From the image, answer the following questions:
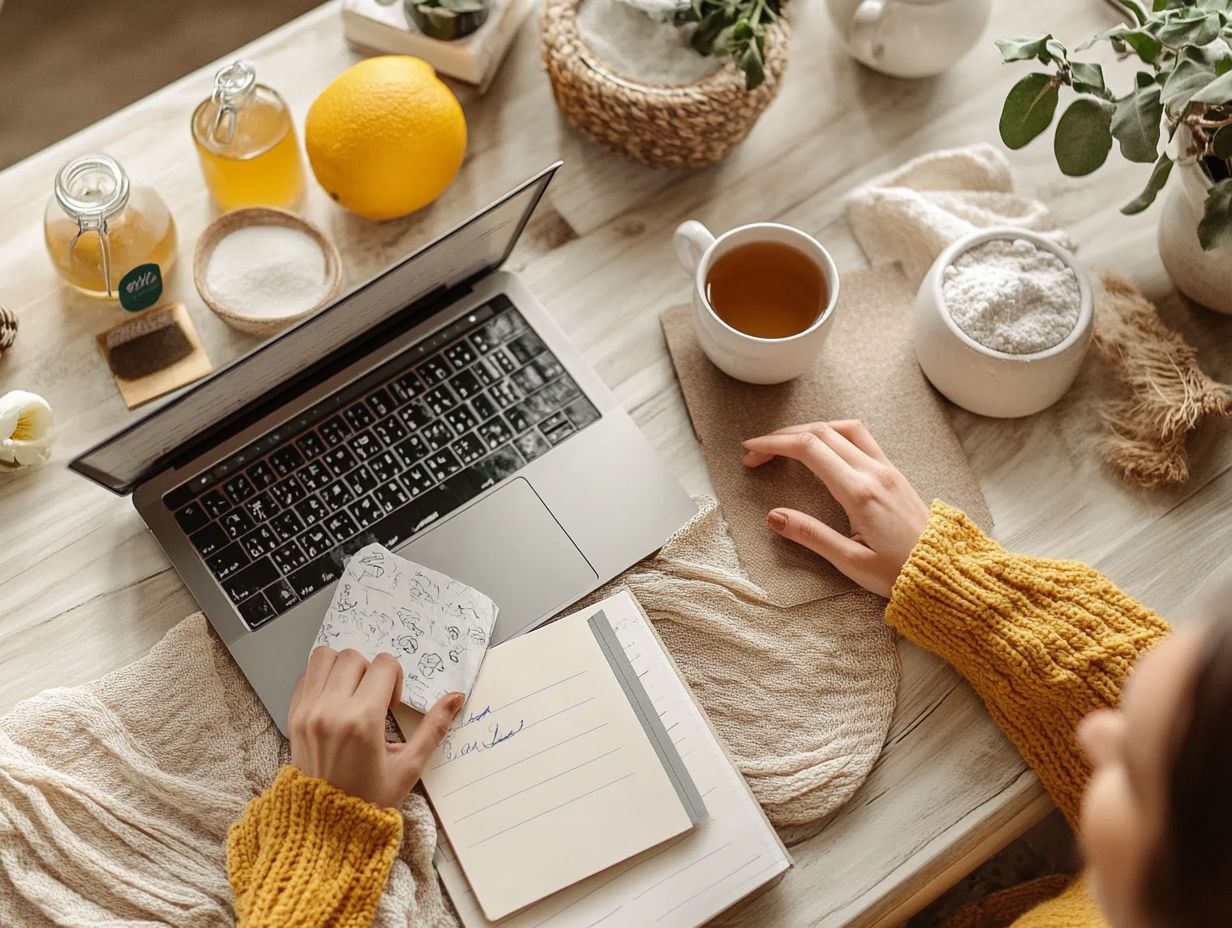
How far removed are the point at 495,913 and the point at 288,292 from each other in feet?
1.60

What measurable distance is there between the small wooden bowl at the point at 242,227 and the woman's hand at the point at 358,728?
0.87 feet

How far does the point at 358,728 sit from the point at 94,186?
17.6 inches

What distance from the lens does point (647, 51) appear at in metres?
0.88

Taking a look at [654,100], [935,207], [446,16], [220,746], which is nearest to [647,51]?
[654,100]

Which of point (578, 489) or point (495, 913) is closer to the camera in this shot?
point (495, 913)

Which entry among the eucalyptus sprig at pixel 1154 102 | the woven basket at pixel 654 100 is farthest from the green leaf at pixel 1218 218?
the woven basket at pixel 654 100

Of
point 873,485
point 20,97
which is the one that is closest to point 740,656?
point 873,485

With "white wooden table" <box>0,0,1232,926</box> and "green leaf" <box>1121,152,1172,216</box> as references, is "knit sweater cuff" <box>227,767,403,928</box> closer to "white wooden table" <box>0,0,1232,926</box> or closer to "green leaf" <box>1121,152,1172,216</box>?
"white wooden table" <box>0,0,1232,926</box>

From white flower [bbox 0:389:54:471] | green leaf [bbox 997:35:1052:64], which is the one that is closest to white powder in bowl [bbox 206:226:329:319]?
white flower [bbox 0:389:54:471]

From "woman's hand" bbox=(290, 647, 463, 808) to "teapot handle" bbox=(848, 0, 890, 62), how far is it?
0.65 meters

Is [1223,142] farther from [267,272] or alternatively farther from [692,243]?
[267,272]

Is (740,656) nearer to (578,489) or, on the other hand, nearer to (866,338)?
(578,489)

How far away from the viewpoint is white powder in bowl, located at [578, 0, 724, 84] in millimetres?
878

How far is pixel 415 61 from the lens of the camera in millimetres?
856
